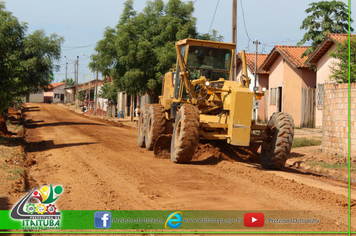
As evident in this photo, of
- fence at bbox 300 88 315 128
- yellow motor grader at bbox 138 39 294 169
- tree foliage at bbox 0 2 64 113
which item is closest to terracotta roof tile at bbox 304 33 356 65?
fence at bbox 300 88 315 128

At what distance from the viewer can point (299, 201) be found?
21.9ft

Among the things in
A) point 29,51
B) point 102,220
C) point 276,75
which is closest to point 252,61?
point 276,75

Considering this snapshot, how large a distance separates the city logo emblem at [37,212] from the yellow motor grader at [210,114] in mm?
3936

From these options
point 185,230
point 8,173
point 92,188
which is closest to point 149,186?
point 92,188

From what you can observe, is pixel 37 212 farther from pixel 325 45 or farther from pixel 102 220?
pixel 325 45

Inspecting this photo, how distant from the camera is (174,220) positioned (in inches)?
220

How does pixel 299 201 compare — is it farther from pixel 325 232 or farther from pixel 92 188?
pixel 92 188

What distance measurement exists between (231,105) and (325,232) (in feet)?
15.7

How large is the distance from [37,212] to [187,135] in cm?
457

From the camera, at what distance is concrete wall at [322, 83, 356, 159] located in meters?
12.7

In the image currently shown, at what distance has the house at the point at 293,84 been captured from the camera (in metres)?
24.8

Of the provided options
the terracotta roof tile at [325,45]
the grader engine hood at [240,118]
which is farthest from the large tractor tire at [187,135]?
the terracotta roof tile at [325,45]

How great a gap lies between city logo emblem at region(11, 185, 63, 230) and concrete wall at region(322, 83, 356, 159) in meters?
9.47

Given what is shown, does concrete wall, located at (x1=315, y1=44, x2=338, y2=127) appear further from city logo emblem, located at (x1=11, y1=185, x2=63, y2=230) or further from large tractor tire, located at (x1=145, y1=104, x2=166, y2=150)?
city logo emblem, located at (x1=11, y1=185, x2=63, y2=230)
